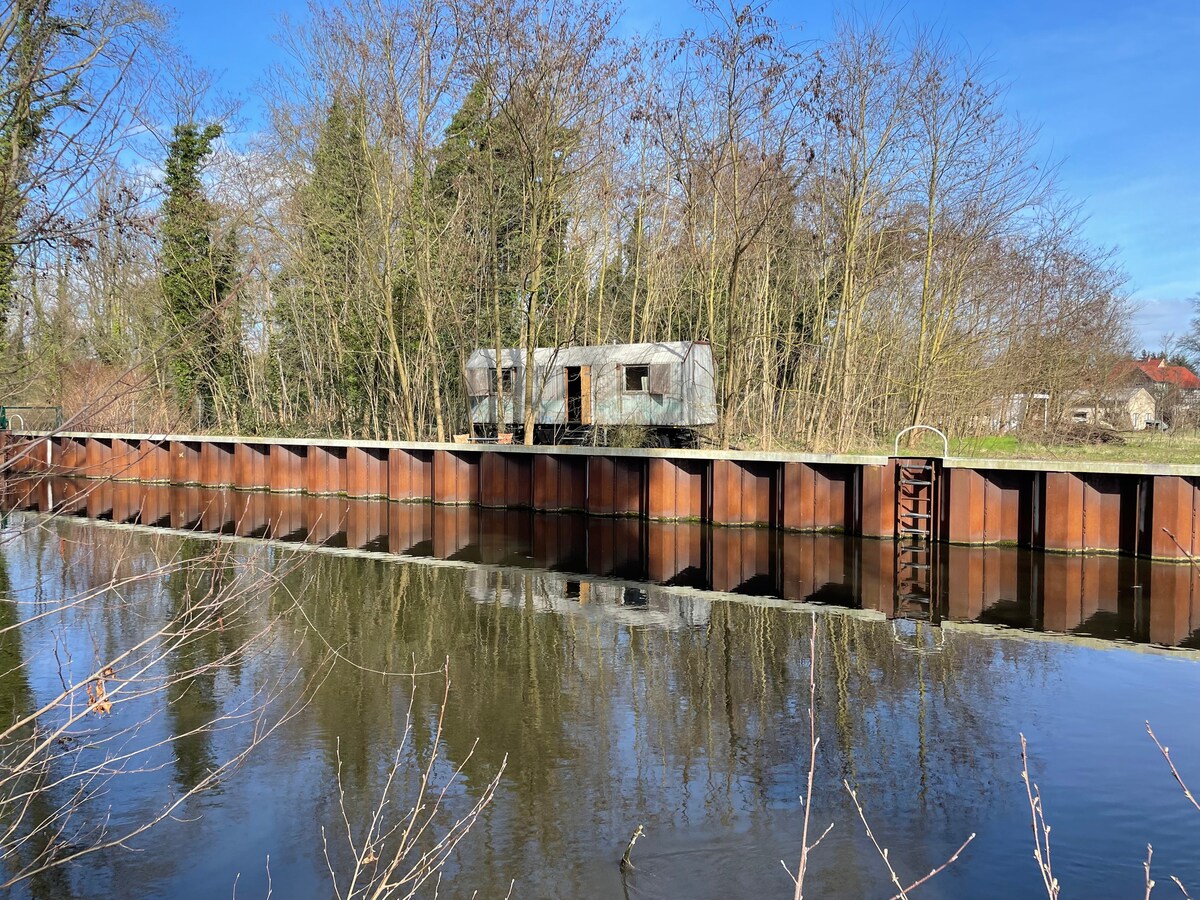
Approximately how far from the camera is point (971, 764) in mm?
5891

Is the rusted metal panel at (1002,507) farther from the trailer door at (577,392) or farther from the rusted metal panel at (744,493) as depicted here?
the trailer door at (577,392)

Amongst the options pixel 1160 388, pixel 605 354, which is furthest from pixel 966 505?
pixel 1160 388

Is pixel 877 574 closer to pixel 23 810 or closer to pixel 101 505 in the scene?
pixel 23 810

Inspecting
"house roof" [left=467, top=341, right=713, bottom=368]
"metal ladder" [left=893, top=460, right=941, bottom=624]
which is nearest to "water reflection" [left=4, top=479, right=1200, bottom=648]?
"metal ladder" [left=893, top=460, right=941, bottom=624]

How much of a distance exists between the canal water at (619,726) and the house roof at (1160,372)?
1967 centimetres

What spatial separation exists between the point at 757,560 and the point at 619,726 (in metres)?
7.52

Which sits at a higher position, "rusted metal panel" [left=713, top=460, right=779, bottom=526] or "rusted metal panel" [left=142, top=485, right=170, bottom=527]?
"rusted metal panel" [left=713, top=460, right=779, bottom=526]

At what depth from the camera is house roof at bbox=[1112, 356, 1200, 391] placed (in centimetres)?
2959

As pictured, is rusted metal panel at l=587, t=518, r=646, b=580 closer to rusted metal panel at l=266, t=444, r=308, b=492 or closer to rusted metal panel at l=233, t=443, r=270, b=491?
rusted metal panel at l=266, t=444, r=308, b=492

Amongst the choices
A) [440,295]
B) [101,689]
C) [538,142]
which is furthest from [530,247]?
[101,689]

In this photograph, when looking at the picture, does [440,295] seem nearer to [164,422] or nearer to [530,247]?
[530,247]

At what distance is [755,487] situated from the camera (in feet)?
56.1

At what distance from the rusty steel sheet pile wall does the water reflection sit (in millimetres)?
352

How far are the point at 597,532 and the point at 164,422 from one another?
13.7 meters
